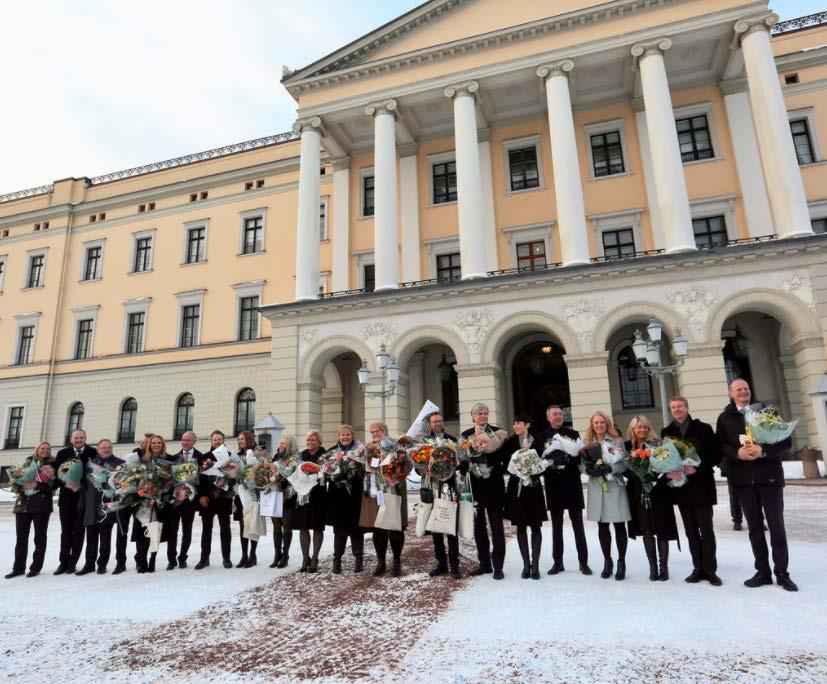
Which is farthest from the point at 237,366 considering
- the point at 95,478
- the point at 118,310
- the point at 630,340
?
the point at 95,478

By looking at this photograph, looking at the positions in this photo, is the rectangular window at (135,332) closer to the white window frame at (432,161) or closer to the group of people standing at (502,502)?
the white window frame at (432,161)

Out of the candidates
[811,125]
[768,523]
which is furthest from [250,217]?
[768,523]

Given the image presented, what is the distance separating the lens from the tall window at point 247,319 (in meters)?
28.4

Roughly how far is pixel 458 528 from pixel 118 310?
30200 millimetres

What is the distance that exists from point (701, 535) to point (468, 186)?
57.2 feet

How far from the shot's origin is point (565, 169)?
2044 cm

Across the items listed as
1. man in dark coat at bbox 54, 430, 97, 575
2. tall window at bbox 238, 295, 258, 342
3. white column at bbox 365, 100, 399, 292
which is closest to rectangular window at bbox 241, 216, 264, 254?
tall window at bbox 238, 295, 258, 342

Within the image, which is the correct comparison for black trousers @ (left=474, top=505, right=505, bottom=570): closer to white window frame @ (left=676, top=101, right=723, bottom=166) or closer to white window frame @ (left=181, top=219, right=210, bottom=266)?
white window frame @ (left=676, top=101, right=723, bottom=166)

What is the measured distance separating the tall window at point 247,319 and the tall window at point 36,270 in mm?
14122

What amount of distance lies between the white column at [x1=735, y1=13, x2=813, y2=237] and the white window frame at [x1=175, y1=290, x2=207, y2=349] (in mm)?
25470

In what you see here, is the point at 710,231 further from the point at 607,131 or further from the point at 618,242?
the point at 607,131

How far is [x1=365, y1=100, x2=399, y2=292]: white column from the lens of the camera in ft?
71.6

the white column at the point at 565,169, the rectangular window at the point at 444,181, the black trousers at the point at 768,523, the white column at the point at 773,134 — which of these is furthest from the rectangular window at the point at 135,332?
the black trousers at the point at 768,523

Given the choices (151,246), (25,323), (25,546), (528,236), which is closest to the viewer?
(25,546)
